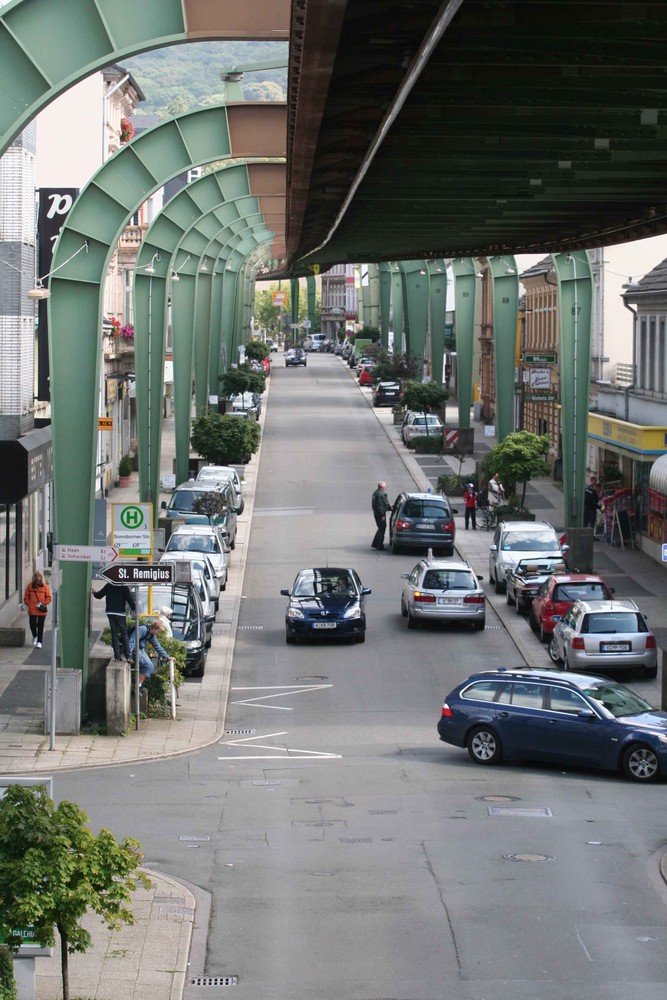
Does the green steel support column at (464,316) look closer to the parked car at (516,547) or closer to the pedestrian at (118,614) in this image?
the parked car at (516,547)

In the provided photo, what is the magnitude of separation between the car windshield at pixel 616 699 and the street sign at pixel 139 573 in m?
5.56

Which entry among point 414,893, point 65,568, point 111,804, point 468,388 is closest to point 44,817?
point 414,893

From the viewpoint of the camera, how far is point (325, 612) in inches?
1188

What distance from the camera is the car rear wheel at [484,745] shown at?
20.7 meters

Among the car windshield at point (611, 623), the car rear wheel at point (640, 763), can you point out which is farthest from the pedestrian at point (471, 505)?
the car rear wheel at point (640, 763)

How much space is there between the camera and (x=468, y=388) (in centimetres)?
6506

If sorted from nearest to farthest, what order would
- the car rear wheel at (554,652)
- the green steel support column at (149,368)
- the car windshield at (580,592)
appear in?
the car rear wheel at (554,652) < the car windshield at (580,592) < the green steel support column at (149,368)

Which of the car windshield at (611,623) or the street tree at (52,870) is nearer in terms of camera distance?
the street tree at (52,870)

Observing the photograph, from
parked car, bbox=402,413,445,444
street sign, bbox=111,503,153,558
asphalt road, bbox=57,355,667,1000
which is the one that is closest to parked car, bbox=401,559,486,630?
asphalt road, bbox=57,355,667,1000

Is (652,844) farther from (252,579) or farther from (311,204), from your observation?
(252,579)

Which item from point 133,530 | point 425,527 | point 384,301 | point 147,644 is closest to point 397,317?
point 384,301

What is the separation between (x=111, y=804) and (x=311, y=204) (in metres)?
10.8

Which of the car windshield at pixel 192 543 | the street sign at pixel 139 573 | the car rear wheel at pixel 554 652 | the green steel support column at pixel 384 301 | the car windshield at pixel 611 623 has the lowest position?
the car rear wheel at pixel 554 652

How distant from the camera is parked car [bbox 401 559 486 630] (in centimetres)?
3138
